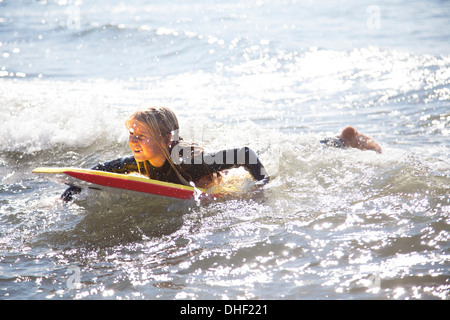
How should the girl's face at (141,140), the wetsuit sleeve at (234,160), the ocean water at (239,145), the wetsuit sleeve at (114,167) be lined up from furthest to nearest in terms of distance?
the wetsuit sleeve at (114,167)
the wetsuit sleeve at (234,160)
the girl's face at (141,140)
the ocean water at (239,145)

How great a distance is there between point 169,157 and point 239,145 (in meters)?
2.45

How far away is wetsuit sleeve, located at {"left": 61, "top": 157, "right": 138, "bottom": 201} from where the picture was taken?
4.34 m

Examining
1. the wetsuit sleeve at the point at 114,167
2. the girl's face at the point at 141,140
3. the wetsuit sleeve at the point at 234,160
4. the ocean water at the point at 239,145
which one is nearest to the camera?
the ocean water at the point at 239,145

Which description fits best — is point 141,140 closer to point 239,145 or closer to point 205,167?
point 205,167

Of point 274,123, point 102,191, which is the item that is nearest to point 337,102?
point 274,123

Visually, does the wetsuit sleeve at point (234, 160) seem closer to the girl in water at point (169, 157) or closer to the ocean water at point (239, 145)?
the girl in water at point (169, 157)

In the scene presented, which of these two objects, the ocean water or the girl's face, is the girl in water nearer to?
the girl's face

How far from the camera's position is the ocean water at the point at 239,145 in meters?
3.07

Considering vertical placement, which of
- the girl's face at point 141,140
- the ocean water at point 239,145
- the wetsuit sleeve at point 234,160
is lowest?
the ocean water at point 239,145

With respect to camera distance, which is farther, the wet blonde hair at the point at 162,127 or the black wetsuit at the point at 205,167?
the black wetsuit at the point at 205,167

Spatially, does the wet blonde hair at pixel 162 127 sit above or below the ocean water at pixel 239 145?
above

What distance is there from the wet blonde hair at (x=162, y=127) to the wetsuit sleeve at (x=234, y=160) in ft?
0.50

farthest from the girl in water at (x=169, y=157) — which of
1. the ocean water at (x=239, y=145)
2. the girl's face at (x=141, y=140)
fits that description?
the ocean water at (x=239, y=145)
